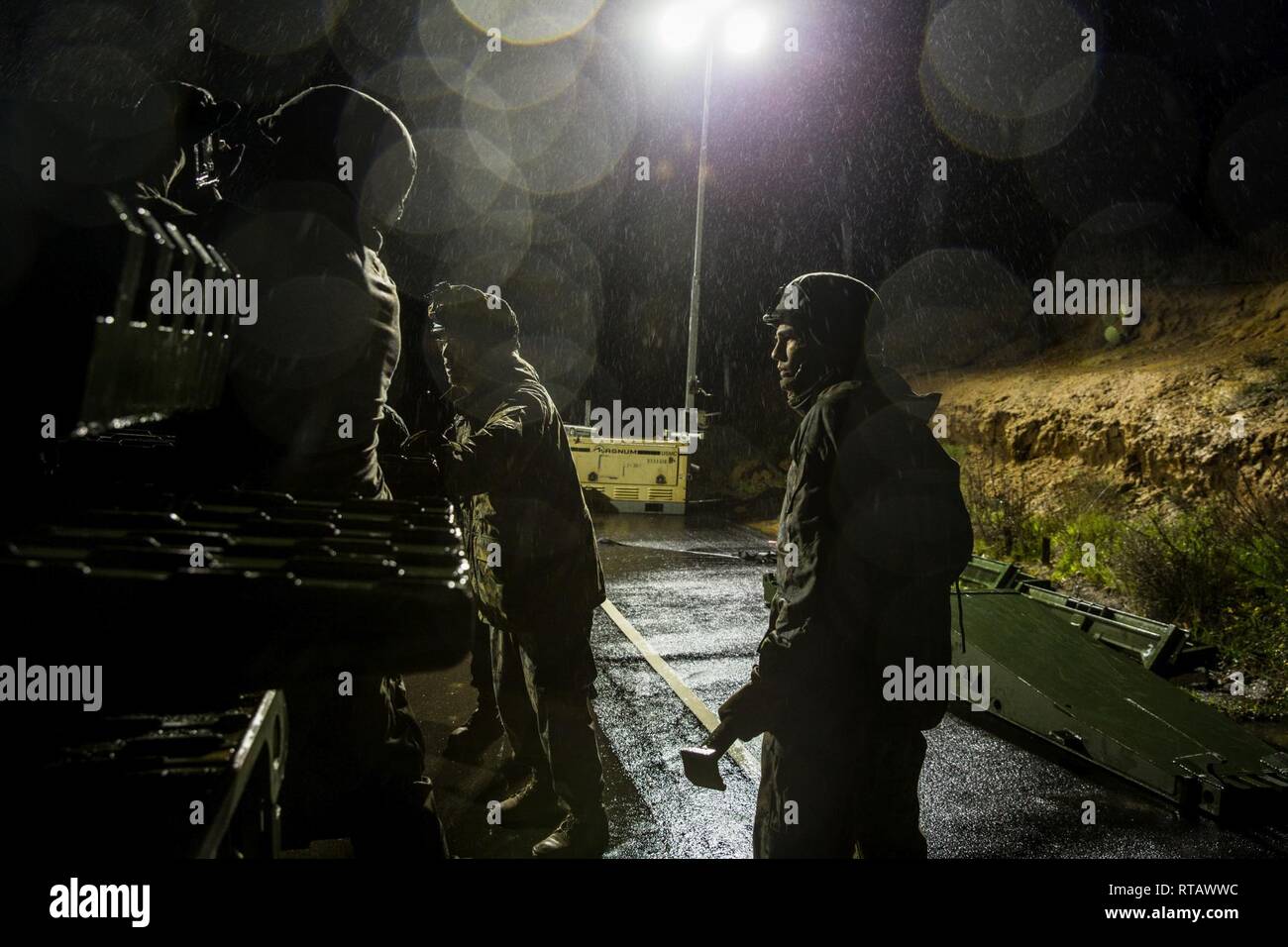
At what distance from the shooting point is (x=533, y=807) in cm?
380

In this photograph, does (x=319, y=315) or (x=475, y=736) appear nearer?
(x=319, y=315)

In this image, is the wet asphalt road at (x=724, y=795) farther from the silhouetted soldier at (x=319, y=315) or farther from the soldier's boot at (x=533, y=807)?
the silhouetted soldier at (x=319, y=315)

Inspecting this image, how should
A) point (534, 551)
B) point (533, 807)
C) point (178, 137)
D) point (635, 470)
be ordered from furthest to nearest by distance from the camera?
point (635, 470), point (533, 807), point (534, 551), point (178, 137)

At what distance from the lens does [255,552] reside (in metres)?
1.62

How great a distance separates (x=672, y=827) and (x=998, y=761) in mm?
2049

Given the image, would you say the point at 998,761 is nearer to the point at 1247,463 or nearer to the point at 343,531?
the point at 343,531

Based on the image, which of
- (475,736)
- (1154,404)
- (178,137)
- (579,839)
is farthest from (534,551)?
(1154,404)

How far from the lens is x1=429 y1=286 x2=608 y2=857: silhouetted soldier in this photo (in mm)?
3357

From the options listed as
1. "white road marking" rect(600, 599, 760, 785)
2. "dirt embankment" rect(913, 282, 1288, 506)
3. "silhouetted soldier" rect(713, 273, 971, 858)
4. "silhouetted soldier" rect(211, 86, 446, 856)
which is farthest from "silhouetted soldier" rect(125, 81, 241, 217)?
"dirt embankment" rect(913, 282, 1288, 506)

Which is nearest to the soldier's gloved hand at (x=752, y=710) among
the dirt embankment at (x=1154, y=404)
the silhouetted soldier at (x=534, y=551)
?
the silhouetted soldier at (x=534, y=551)

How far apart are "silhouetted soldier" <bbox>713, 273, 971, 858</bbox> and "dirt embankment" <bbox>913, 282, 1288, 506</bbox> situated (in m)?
9.83

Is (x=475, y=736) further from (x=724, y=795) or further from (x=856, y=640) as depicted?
(x=856, y=640)

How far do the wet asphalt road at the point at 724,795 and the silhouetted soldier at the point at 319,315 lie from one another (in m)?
1.26

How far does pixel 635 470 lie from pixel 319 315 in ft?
42.1
